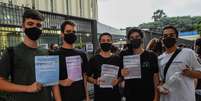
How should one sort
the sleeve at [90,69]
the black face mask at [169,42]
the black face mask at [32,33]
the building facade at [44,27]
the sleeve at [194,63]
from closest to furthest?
the black face mask at [32,33], the sleeve at [194,63], the black face mask at [169,42], the sleeve at [90,69], the building facade at [44,27]

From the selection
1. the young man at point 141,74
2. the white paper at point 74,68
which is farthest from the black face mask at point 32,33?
the young man at point 141,74

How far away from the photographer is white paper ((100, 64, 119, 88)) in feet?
19.6

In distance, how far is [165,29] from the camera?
19.6ft

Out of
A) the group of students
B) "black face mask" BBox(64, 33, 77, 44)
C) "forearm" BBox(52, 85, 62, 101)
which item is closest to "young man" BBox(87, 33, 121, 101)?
the group of students

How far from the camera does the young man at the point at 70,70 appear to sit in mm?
5477

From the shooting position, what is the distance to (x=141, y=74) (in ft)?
19.6

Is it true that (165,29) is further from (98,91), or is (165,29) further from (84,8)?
(84,8)

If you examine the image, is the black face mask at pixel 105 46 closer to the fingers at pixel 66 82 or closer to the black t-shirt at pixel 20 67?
the fingers at pixel 66 82

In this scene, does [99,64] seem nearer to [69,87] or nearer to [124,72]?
[124,72]

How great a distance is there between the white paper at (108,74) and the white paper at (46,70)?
1.30 m

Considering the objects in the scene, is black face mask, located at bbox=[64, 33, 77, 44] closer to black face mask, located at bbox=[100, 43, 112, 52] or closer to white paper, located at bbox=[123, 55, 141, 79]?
black face mask, located at bbox=[100, 43, 112, 52]

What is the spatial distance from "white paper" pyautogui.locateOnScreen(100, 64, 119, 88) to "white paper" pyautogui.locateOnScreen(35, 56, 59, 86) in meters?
1.30

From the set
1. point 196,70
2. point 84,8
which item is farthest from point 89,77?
point 84,8

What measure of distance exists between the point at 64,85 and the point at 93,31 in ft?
14.8
